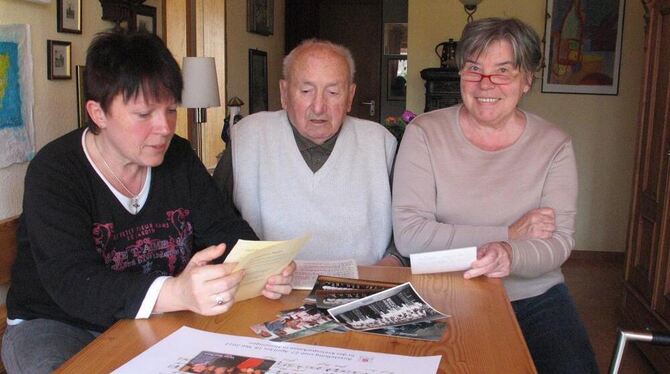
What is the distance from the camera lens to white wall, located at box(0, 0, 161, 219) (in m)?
2.19

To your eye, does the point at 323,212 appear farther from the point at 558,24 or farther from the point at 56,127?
the point at 558,24

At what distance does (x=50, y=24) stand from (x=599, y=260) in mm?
4245

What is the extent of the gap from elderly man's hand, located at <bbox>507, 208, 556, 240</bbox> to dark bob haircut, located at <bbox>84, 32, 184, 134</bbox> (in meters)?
0.96

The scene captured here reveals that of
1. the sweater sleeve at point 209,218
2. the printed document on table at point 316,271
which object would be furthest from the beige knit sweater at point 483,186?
the sweater sleeve at point 209,218

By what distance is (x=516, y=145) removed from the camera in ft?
6.31

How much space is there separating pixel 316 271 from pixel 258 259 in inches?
14.5

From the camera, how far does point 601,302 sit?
13.3 feet

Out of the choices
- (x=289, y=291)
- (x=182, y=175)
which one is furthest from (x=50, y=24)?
(x=289, y=291)

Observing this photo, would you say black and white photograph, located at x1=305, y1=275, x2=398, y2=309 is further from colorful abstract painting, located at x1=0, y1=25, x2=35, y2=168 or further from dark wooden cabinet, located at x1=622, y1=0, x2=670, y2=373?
dark wooden cabinet, located at x1=622, y1=0, x2=670, y2=373

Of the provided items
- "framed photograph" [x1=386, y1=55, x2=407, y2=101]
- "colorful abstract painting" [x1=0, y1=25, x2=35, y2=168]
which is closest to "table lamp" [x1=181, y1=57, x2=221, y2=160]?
"colorful abstract painting" [x1=0, y1=25, x2=35, y2=168]

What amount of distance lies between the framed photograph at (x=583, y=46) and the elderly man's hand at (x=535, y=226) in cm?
343

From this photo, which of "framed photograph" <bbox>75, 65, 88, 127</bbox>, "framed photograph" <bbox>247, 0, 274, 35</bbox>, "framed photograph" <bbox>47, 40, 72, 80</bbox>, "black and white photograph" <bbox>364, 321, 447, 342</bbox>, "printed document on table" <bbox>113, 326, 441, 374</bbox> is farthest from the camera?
"framed photograph" <bbox>247, 0, 274, 35</bbox>

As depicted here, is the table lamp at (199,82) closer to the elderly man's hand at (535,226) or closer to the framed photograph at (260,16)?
the framed photograph at (260,16)

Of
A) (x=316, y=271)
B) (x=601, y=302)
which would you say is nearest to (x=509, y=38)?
(x=316, y=271)
